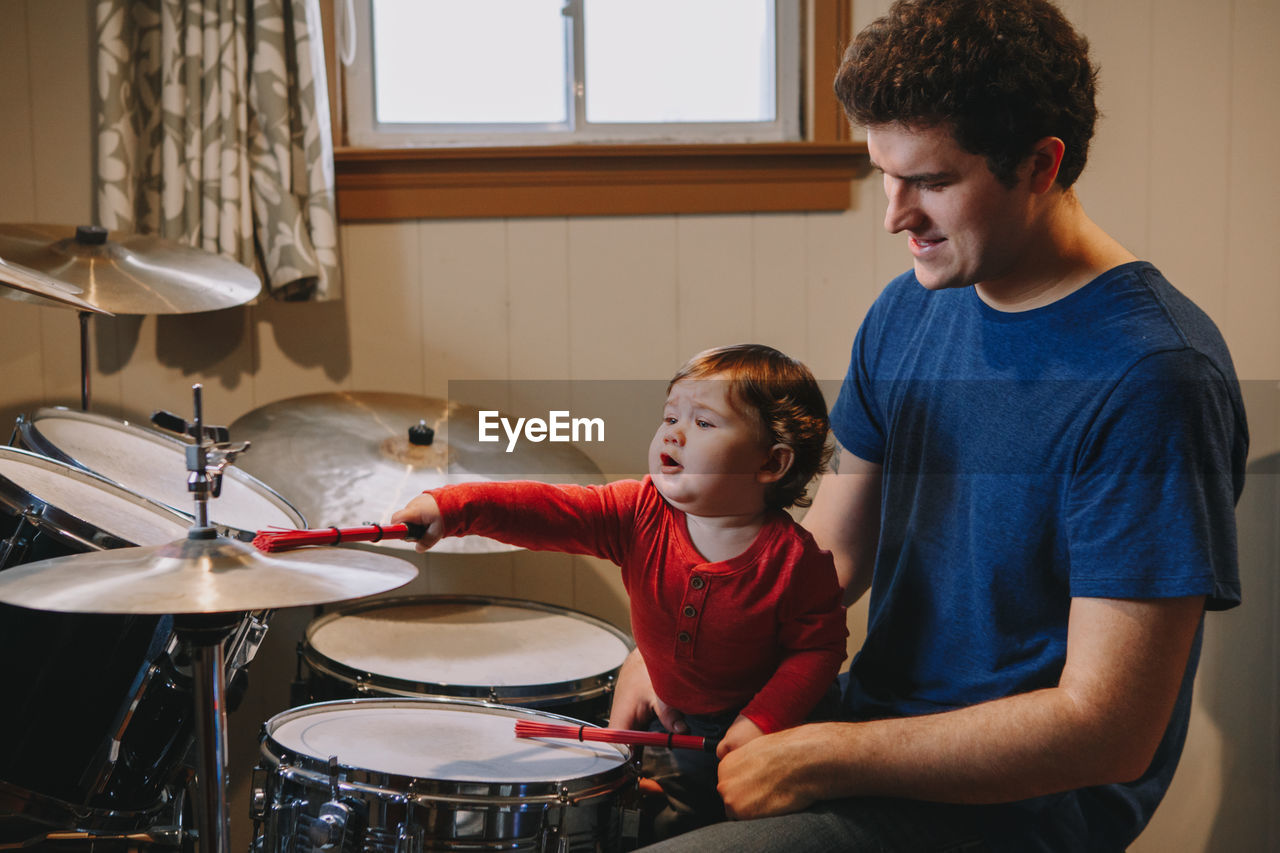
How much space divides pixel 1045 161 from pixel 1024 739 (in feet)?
1.61

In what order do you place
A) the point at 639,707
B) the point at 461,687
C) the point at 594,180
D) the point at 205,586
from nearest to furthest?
the point at 205,586, the point at 639,707, the point at 461,687, the point at 594,180

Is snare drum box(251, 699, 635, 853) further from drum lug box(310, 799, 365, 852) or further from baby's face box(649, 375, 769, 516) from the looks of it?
baby's face box(649, 375, 769, 516)

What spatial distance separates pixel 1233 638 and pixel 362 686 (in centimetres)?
157

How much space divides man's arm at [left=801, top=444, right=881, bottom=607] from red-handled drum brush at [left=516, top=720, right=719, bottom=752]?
11.3 inches

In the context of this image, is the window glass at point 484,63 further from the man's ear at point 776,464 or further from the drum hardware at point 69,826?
the drum hardware at point 69,826

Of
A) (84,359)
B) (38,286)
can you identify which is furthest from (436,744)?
(84,359)

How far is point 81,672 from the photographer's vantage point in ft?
3.61

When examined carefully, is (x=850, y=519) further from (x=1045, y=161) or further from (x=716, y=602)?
(x=1045, y=161)

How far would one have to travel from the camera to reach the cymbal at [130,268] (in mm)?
1380

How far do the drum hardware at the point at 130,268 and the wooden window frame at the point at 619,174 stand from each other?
1.04 feet

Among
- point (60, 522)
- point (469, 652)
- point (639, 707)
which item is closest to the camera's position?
point (60, 522)

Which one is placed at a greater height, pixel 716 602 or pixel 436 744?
pixel 716 602

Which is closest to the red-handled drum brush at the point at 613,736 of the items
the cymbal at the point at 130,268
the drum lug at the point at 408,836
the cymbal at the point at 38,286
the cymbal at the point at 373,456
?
the drum lug at the point at 408,836

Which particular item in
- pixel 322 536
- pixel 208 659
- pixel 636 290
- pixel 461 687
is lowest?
pixel 461 687
